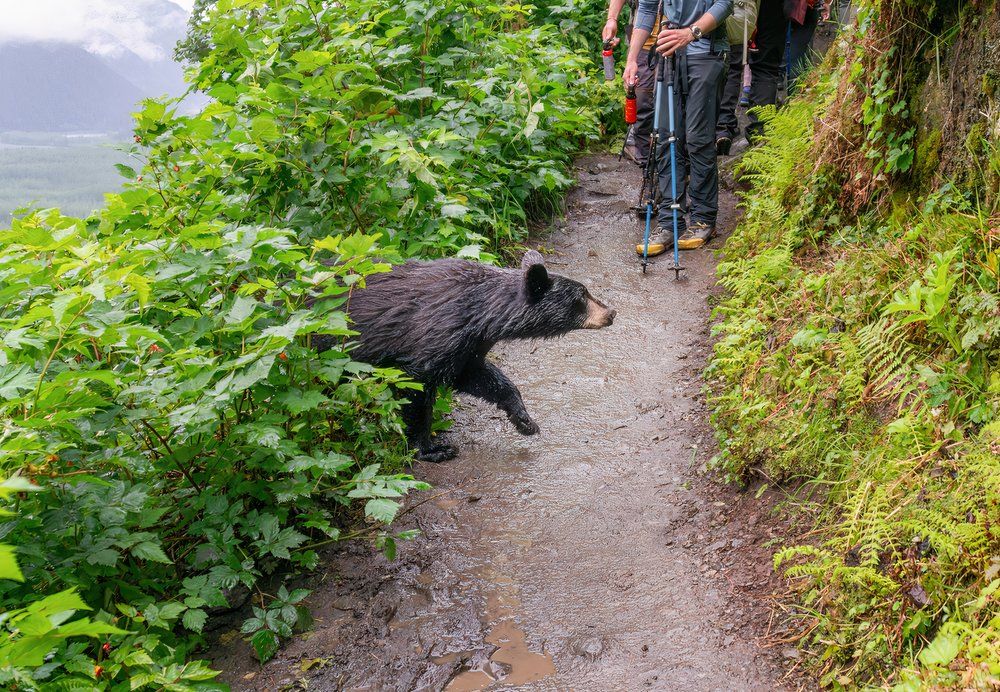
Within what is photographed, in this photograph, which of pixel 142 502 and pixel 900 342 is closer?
pixel 142 502

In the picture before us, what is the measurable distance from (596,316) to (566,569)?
2.29m

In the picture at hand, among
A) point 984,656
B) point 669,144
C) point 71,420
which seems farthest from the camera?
point 669,144

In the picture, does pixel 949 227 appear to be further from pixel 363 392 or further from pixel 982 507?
pixel 363 392

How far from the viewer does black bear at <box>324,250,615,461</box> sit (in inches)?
213

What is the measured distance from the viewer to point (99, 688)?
3.19m

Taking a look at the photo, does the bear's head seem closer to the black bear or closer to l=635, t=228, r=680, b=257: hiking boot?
the black bear

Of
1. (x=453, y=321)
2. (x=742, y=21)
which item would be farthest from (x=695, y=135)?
(x=453, y=321)

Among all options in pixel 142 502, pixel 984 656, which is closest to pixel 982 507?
pixel 984 656

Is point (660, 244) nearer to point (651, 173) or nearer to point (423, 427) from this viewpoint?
point (651, 173)

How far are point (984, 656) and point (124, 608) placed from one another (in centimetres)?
348

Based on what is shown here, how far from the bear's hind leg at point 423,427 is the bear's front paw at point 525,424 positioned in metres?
0.52

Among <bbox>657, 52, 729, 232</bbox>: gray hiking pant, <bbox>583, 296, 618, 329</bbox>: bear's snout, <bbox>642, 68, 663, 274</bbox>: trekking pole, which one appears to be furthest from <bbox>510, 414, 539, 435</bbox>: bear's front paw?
<bbox>657, 52, 729, 232</bbox>: gray hiking pant

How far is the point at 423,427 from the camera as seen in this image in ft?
18.6

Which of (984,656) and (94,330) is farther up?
(94,330)
